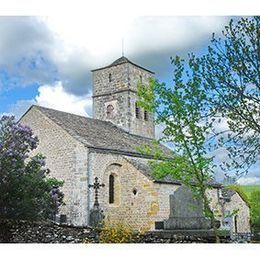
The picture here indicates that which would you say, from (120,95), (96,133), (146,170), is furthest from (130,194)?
(120,95)

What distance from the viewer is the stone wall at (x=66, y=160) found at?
762 inches

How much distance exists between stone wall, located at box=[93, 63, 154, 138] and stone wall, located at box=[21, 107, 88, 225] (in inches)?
159

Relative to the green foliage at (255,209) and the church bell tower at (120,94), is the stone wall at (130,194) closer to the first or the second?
the church bell tower at (120,94)

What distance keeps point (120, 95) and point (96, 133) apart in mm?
2699

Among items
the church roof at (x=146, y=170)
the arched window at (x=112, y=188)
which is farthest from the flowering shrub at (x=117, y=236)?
the arched window at (x=112, y=188)

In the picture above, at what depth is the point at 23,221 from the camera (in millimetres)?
13227

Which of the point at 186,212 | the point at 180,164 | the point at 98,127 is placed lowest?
the point at 186,212

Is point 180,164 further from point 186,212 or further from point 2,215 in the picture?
point 2,215

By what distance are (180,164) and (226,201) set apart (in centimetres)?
1421

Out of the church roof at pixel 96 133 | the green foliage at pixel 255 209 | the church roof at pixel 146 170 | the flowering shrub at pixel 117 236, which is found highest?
the church roof at pixel 96 133

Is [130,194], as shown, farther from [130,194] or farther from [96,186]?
[96,186]
